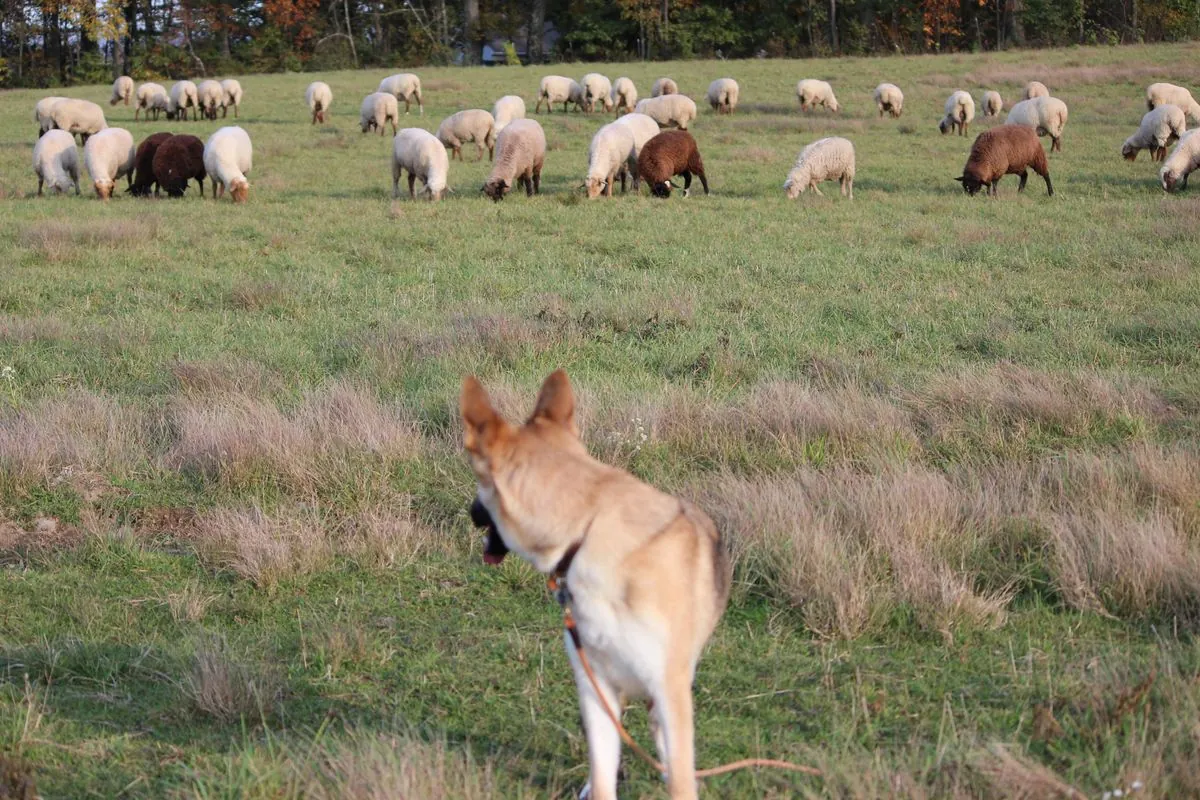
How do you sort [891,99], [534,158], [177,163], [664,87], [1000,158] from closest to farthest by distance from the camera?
[1000,158] < [534,158] < [177,163] < [891,99] < [664,87]

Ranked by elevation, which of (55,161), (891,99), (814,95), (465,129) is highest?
(814,95)

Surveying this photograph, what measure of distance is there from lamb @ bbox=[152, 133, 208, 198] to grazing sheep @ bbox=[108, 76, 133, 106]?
22.4 m

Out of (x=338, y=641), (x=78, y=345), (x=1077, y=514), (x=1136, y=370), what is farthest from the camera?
(x=78, y=345)

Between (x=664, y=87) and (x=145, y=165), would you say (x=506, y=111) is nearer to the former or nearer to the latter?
(x=664, y=87)

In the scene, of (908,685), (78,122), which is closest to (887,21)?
(78,122)

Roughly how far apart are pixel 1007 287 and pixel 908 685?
8464 millimetres

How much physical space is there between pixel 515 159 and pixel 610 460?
14.2 meters

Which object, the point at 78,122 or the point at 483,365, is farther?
the point at 78,122

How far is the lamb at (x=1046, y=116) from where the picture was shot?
26.5m

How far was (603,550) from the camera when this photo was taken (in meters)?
2.91

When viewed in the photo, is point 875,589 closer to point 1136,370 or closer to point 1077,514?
point 1077,514

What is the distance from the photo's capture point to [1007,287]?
11812 mm

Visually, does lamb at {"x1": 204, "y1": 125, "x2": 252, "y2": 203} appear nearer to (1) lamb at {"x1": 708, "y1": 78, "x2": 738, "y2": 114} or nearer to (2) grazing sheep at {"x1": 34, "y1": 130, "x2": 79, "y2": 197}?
(2) grazing sheep at {"x1": 34, "y1": 130, "x2": 79, "y2": 197}

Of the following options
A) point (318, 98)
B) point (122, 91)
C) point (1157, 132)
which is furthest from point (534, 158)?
point (122, 91)
